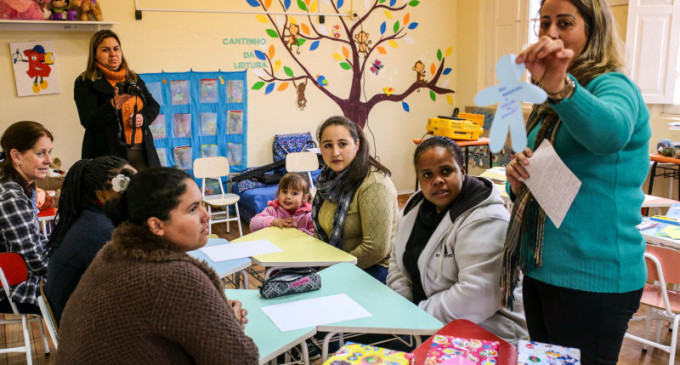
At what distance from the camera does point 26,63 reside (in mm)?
5121

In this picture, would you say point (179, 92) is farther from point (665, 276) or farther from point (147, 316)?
point (147, 316)

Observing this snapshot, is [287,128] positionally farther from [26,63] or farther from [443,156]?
[443,156]

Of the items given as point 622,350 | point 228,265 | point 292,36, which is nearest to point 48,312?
point 228,265

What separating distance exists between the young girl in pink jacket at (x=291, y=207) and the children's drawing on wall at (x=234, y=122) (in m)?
2.87

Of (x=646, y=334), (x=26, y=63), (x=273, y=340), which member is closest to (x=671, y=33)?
(x=646, y=334)

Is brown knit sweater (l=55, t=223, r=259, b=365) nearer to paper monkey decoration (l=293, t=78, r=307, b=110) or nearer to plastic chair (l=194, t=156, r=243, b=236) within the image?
plastic chair (l=194, t=156, r=243, b=236)

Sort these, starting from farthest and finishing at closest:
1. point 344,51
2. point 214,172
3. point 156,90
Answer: point 344,51, point 156,90, point 214,172

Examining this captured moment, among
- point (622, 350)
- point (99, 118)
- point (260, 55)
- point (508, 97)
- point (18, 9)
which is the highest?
point (18, 9)

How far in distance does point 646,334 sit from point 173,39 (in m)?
4.90

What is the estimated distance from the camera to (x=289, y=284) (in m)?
2.03

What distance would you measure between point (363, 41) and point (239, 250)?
14.9 ft

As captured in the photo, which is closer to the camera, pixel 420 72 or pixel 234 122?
pixel 234 122

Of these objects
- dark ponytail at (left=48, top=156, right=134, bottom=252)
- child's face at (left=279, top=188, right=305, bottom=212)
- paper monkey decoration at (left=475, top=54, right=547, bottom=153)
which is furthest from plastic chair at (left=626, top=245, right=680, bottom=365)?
dark ponytail at (left=48, top=156, right=134, bottom=252)

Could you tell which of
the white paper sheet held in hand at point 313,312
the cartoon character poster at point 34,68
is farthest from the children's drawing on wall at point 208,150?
the white paper sheet held in hand at point 313,312
